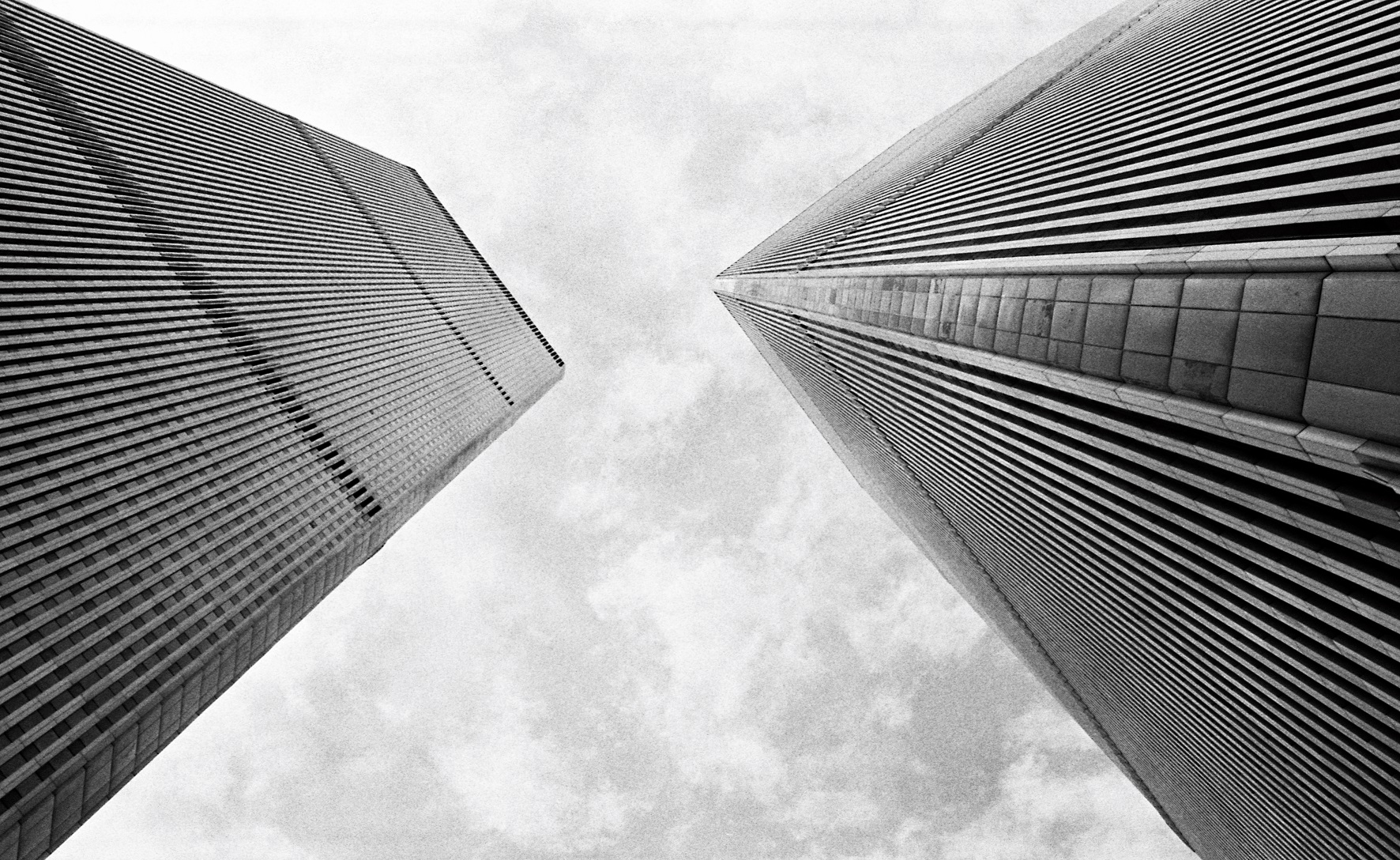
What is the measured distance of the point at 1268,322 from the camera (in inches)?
758

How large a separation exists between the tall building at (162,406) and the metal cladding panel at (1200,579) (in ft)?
214

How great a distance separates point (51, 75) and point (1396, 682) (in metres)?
144

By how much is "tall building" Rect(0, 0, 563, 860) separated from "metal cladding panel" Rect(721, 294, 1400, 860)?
6515 centimetres

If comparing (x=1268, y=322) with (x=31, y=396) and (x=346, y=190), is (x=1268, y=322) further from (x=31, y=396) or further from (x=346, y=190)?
(x=346, y=190)

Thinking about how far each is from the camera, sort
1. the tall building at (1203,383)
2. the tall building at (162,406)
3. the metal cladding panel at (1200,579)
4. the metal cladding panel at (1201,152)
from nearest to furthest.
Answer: the tall building at (1203,383) → the metal cladding panel at (1200,579) → the metal cladding panel at (1201,152) → the tall building at (162,406)

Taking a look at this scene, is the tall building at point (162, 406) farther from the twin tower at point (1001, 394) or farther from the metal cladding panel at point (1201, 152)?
the metal cladding panel at point (1201, 152)

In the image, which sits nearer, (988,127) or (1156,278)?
(1156,278)

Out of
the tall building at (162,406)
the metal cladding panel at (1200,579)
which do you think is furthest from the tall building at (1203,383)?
the tall building at (162,406)

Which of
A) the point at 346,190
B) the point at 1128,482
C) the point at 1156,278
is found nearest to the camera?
the point at 1156,278

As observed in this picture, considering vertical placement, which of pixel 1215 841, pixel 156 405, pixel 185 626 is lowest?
pixel 1215 841

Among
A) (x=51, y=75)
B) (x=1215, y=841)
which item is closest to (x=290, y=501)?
(x=51, y=75)

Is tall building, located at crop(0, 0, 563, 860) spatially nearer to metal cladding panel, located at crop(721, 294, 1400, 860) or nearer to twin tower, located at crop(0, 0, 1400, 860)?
twin tower, located at crop(0, 0, 1400, 860)

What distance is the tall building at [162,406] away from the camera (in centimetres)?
5612

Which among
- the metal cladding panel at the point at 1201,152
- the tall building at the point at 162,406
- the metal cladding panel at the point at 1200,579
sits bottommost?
the metal cladding panel at the point at 1200,579
